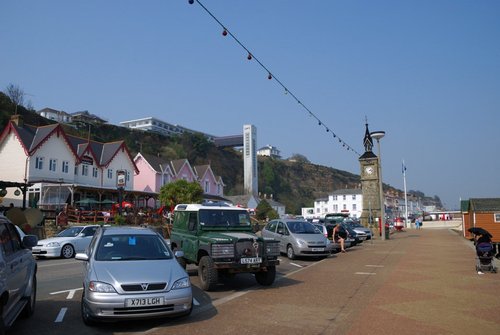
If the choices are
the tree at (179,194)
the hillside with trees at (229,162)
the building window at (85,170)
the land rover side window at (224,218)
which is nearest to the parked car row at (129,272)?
the land rover side window at (224,218)

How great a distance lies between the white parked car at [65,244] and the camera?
59.9 feet

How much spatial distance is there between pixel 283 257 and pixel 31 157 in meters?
27.4

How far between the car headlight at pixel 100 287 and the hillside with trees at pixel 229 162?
62081mm

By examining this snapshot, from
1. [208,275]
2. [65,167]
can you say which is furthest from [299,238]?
[65,167]

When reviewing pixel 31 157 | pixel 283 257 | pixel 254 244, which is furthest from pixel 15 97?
pixel 254 244

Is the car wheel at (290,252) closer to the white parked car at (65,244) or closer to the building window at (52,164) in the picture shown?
the white parked car at (65,244)

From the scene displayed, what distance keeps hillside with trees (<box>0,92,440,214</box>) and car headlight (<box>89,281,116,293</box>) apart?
62081 mm

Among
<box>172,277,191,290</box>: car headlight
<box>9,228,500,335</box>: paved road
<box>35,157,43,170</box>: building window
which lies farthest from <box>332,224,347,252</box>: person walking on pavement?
<box>35,157,43,170</box>: building window

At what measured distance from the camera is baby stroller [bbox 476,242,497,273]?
41.5ft

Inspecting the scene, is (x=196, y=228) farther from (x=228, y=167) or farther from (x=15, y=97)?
(x=228, y=167)

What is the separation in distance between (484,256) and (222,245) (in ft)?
26.2

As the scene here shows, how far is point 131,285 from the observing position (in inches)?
262

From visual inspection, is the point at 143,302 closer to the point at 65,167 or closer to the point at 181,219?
the point at 181,219

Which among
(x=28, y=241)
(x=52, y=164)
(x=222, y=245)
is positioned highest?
(x=52, y=164)
